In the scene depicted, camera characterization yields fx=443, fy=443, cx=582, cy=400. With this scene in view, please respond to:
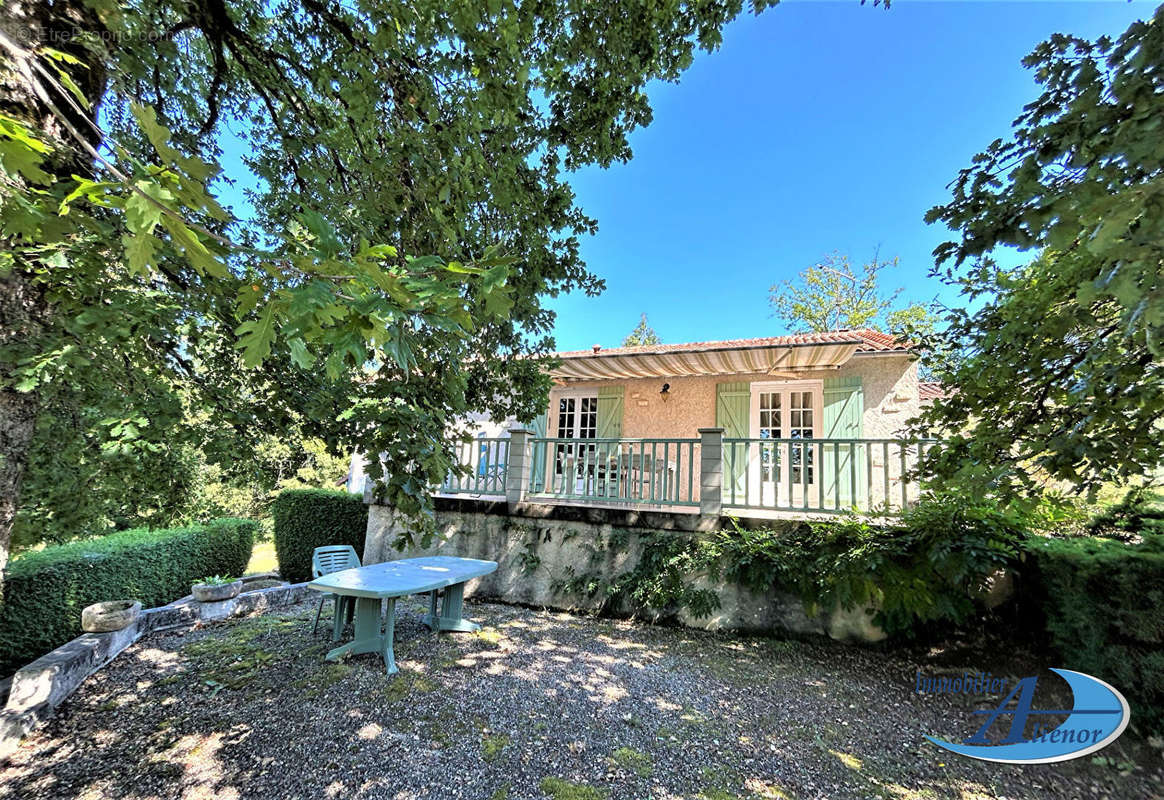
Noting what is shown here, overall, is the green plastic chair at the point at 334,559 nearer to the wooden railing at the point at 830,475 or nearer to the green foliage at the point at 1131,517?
the wooden railing at the point at 830,475

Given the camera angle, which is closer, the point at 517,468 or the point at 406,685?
the point at 406,685

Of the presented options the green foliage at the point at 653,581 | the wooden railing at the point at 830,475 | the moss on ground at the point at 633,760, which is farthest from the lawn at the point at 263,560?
the wooden railing at the point at 830,475

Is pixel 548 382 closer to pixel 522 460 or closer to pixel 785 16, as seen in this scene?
pixel 522 460

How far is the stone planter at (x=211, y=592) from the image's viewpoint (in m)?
5.82

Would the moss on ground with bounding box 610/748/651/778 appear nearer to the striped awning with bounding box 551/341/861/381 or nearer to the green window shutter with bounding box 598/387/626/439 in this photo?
the striped awning with bounding box 551/341/861/381

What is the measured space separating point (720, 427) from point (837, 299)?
15.3 meters

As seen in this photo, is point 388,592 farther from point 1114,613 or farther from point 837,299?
point 837,299

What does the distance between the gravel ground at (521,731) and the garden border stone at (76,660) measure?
0.39 ft

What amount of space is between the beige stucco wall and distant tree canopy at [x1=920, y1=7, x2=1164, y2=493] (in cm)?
494

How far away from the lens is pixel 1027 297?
3.02 meters

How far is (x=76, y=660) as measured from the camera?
384 cm

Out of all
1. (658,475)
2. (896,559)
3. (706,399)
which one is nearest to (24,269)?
(896,559)

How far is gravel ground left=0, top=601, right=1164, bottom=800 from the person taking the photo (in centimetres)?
270

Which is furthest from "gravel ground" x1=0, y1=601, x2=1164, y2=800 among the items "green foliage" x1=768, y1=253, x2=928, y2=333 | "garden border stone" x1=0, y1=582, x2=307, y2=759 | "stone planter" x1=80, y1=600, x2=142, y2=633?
"green foliage" x1=768, y1=253, x2=928, y2=333
